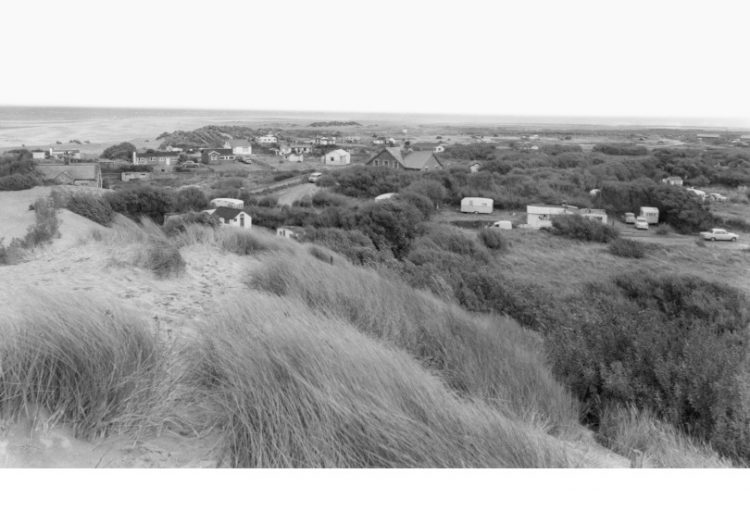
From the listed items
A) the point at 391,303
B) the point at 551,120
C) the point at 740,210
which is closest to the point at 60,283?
the point at 391,303

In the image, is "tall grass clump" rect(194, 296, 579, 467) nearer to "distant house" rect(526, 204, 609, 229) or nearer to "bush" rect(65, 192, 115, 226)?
"distant house" rect(526, 204, 609, 229)

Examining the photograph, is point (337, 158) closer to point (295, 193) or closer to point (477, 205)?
point (295, 193)

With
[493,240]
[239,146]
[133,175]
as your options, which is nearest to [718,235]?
[493,240]

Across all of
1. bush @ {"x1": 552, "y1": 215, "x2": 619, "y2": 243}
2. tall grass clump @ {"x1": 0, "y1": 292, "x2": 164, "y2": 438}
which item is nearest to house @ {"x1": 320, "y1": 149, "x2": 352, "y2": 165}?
bush @ {"x1": 552, "y1": 215, "x2": 619, "y2": 243}

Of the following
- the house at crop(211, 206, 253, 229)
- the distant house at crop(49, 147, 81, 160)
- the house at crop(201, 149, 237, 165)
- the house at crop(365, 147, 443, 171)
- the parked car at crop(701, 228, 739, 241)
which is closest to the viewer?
the parked car at crop(701, 228, 739, 241)

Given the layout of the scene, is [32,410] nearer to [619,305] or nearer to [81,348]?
[81,348]
